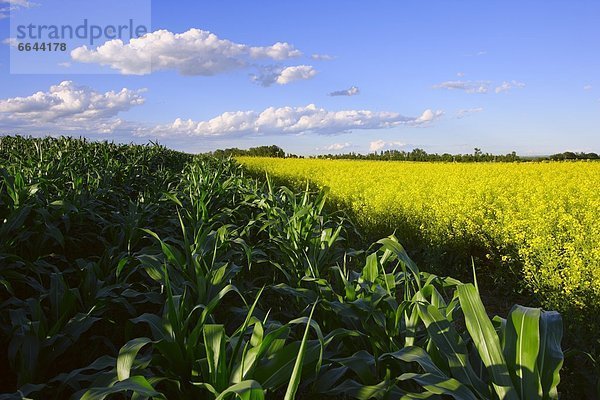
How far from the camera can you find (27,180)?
5434 mm

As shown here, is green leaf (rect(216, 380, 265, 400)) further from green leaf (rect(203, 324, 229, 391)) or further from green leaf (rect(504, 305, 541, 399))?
green leaf (rect(504, 305, 541, 399))

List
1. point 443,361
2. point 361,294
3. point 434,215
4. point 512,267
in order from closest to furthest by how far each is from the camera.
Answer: point 443,361
point 361,294
point 512,267
point 434,215

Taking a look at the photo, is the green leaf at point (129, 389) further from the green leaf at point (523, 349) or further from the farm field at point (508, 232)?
the farm field at point (508, 232)

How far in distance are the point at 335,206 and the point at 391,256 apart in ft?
25.4

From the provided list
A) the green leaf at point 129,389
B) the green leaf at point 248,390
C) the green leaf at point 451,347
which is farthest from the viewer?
the green leaf at point 451,347

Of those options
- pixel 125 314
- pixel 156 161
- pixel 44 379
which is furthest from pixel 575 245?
pixel 156 161

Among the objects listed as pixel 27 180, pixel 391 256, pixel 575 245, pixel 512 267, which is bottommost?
pixel 512 267

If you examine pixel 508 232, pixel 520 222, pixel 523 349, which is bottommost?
pixel 508 232

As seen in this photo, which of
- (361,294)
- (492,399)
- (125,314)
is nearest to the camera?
(492,399)

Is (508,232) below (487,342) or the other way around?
below

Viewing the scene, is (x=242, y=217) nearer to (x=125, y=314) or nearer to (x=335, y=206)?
(x=125, y=314)

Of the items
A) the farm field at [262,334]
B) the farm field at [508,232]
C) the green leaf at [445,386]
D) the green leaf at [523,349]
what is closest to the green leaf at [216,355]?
the farm field at [262,334]

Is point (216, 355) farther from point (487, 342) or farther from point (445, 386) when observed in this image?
point (487, 342)

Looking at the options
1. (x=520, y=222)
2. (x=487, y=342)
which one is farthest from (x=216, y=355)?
(x=520, y=222)
